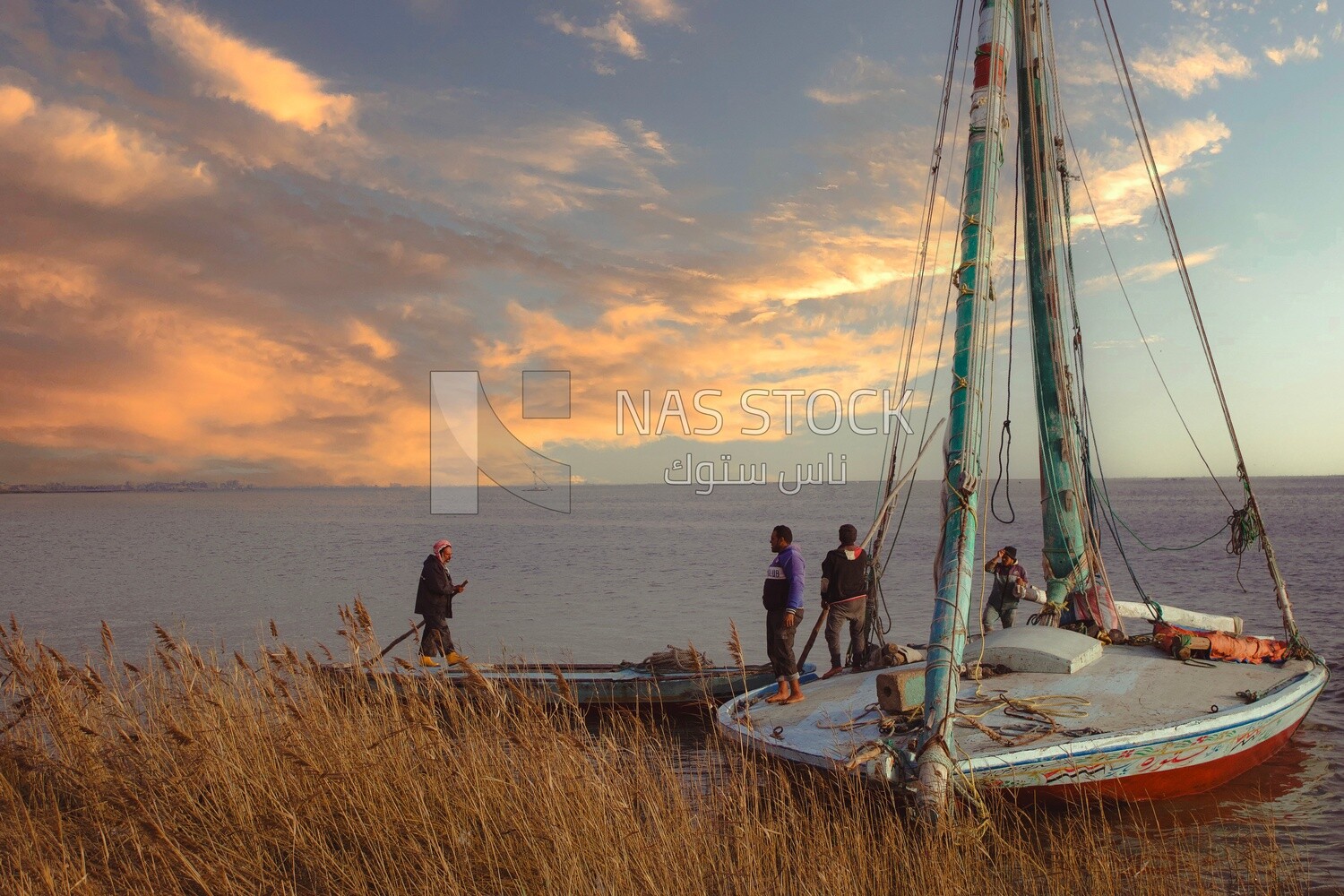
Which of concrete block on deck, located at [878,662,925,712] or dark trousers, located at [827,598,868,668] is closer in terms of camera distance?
concrete block on deck, located at [878,662,925,712]

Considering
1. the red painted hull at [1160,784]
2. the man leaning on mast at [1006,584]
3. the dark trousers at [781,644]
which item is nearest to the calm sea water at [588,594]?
the red painted hull at [1160,784]

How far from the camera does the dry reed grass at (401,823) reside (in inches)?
190

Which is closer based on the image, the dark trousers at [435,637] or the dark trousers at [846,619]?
the dark trousers at [846,619]

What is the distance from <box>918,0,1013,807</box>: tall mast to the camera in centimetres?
658

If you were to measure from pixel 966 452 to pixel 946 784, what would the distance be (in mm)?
2577

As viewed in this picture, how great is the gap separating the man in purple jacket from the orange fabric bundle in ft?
15.7

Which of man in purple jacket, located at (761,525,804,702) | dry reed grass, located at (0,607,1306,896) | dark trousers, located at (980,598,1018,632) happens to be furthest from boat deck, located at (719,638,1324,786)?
dark trousers, located at (980,598,1018,632)

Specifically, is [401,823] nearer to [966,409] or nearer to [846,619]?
[966,409]

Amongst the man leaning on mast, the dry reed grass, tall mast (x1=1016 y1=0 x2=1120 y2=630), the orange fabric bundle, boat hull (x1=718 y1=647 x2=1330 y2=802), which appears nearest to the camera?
the dry reed grass

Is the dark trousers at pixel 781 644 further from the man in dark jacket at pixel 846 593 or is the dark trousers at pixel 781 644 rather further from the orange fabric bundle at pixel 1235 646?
the orange fabric bundle at pixel 1235 646

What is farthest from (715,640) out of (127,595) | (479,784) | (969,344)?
(127,595)

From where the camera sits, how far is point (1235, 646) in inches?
444

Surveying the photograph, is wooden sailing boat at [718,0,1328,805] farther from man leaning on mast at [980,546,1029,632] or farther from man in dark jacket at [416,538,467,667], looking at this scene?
man in dark jacket at [416,538,467,667]

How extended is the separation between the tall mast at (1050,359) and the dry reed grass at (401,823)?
20.2 feet
